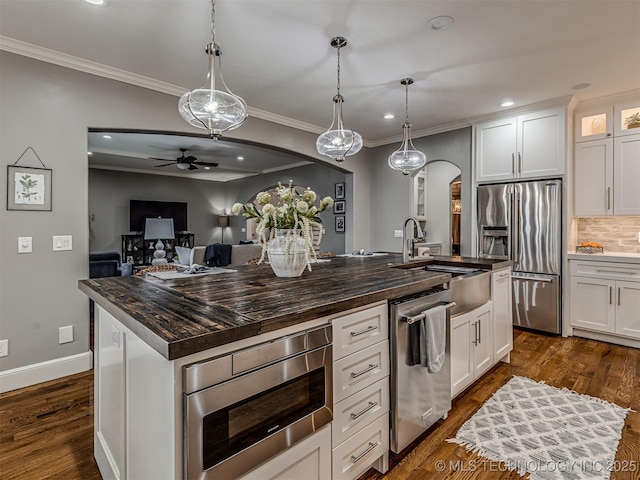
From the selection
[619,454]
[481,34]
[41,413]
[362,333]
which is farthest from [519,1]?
[41,413]

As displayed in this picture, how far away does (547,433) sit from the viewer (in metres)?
2.05

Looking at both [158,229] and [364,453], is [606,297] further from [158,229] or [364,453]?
[158,229]

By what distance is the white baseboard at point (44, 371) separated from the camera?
2.62m

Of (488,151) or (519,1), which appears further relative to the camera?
(488,151)

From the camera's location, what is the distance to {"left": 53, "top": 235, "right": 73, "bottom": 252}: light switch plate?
284cm

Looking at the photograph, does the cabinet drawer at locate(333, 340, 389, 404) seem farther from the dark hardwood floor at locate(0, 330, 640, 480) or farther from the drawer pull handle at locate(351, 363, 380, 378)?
the dark hardwood floor at locate(0, 330, 640, 480)

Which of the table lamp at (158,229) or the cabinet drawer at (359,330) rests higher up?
the table lamp at (158,229)

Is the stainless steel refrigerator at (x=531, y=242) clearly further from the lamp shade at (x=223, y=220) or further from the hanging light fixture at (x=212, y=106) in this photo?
the lamp shade at (x=223, y=220)

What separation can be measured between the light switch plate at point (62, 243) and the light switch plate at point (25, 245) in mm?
154

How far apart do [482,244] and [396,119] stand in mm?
2063

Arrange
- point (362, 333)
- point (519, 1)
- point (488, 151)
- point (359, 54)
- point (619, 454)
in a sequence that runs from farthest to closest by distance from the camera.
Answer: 1. point (488, 151)
2. point (359, 54)
3. point (519, 1)
4. point (619, 454)
5. point (362, 333)

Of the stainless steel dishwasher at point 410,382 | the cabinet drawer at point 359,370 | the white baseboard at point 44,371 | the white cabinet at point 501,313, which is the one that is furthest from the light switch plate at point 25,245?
the white cabinet at point 501,313

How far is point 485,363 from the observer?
2.71 m

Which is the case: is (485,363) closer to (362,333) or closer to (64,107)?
(362,333)
